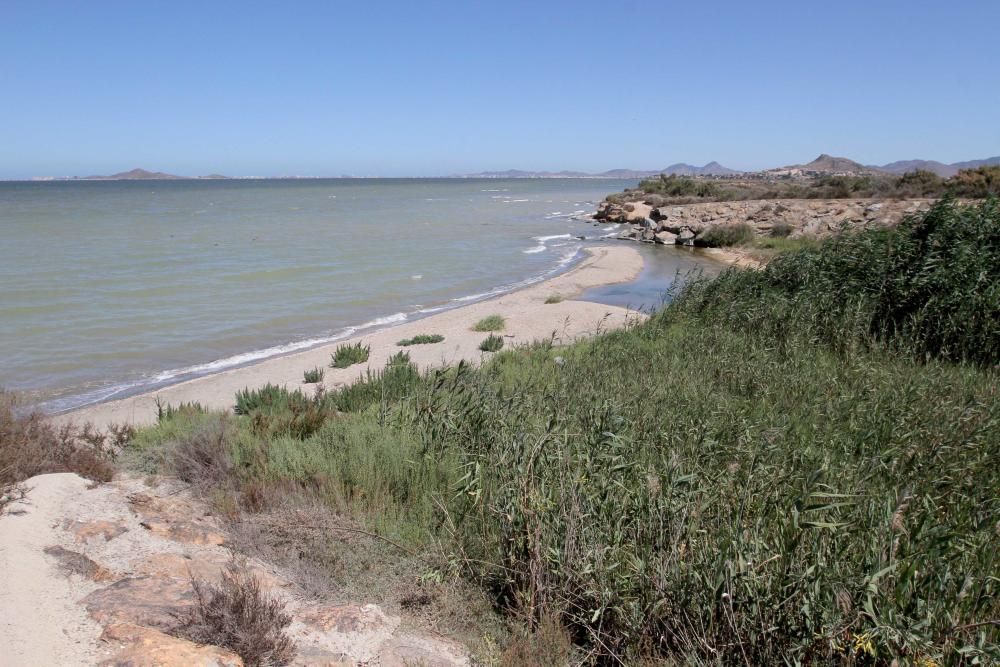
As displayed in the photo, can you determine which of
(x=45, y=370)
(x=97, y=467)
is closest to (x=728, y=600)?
(x=97, y=467)

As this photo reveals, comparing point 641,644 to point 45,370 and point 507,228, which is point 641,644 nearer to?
point 45,370

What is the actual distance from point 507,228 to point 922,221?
1410 inches

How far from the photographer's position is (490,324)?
15672 millimetres

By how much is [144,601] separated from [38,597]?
1.77ft

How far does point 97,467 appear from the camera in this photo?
17.8 feet

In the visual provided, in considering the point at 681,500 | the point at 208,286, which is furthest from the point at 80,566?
the point at 208,286

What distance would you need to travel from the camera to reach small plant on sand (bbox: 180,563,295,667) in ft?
10.4

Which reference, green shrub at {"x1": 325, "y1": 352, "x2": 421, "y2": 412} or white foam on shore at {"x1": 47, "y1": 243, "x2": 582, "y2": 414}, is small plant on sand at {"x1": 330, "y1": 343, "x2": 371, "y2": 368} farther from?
green shrub at {"x1": 325, "y1": 352, "x2": 421, "y2": 412}

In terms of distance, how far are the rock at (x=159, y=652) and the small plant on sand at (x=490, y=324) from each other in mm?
12337

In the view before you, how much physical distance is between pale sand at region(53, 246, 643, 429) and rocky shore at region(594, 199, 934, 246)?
1272 centimetres

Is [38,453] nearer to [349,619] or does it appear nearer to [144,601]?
[144,601]

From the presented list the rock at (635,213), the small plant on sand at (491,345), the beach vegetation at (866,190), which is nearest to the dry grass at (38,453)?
the small plant on sand at (491,345)

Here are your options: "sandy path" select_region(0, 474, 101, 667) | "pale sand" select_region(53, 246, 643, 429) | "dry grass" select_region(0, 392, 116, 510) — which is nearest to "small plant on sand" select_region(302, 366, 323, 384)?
"pale sand" select_region(53, 246, 643, 429)

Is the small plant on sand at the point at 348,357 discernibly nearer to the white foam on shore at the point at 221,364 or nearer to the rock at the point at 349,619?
the white foam on shore at the point at 221,364
